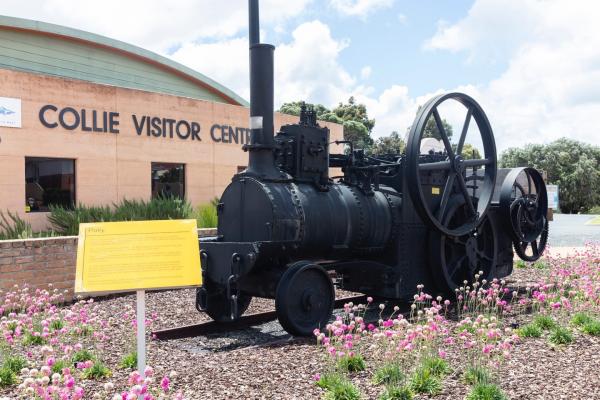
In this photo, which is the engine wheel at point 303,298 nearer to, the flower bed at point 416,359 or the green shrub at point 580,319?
Answer: the flower bed at point 416,359

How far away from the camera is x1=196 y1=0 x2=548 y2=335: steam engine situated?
6.63 meters

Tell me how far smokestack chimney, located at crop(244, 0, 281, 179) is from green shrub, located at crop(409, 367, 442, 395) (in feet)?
10.4

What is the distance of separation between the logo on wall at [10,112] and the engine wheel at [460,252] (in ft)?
30.3

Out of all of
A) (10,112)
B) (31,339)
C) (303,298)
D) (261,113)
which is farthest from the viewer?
(10,112)

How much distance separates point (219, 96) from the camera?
23.7m

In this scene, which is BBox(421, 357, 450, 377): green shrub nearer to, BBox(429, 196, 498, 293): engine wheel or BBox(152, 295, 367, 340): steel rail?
BBox(152, 295, 367, 340): steel rail

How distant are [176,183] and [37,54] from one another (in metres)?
6.83

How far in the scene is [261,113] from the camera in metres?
7.15

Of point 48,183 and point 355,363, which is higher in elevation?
point 48,183

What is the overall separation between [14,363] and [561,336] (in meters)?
4.97

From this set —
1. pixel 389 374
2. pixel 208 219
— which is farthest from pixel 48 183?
pixel 389 374

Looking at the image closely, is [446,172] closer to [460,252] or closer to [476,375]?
[460,252]

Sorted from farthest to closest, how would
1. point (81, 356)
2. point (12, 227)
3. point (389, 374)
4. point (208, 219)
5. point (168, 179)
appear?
point (168, 179) < point (208, 219) < point (12, 227) < point (81, 356) < point (389, 374)

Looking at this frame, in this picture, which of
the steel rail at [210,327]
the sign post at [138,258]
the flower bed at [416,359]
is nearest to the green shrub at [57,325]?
the steel rail at [210,327]
